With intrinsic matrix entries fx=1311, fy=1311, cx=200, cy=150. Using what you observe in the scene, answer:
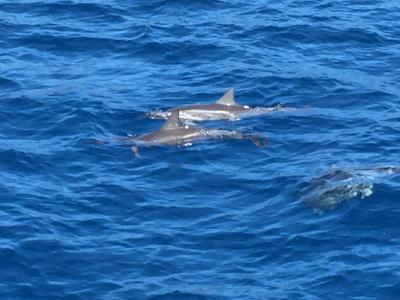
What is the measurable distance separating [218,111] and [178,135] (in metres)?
1.76

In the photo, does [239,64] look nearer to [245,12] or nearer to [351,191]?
[245,12]

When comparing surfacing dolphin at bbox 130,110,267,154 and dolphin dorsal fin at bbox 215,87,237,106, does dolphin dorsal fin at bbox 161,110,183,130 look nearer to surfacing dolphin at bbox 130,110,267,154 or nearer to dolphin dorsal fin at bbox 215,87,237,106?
surfacing dolphin at bbox 130,110,267,154

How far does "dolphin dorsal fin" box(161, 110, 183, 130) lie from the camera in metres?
28.6

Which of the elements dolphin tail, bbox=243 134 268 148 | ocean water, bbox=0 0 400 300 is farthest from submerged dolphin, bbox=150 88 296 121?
dolphin tail, bbox=243 134 268 148

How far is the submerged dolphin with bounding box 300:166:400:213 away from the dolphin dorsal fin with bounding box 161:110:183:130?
3.91m

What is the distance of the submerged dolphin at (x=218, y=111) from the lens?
29766 mm

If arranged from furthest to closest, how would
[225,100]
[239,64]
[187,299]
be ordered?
[239,64] < [225,100] < [187,299]

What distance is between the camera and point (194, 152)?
28.0 m

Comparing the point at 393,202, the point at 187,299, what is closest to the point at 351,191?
the point at 393,202

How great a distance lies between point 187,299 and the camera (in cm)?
2180

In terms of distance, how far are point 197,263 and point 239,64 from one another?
1152 cm

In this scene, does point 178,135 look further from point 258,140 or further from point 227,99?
point 227,99

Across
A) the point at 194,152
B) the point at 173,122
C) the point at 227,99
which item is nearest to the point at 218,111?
the point at 227,99

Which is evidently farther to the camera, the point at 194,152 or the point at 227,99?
the point at 227,99
